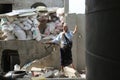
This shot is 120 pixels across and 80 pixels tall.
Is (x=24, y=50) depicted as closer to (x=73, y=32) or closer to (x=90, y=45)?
(x=73, y=32)

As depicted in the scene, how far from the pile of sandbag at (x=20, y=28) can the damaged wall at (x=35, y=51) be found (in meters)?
0.56

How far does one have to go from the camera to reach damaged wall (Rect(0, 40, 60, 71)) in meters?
10.2

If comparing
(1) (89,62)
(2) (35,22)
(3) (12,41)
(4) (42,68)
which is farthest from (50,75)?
(1) (89,62)

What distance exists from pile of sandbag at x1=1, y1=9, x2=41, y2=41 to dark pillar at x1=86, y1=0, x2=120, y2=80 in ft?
27.3

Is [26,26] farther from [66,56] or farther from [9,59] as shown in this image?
[66,56]

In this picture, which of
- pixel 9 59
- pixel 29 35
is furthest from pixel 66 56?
pixel 9 59

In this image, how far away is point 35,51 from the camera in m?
10.6

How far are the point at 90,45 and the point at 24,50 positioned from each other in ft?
25.0

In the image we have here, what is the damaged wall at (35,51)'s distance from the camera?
33.6ft

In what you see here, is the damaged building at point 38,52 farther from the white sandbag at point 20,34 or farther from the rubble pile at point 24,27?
the rubble pile at point 24,27

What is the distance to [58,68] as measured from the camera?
33.3 ft

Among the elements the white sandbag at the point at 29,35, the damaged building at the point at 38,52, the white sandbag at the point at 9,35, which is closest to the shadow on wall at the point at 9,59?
the damaged building at the point at 38,52

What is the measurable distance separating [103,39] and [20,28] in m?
9.08

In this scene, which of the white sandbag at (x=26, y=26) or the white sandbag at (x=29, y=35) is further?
the white sandbag at (x=26, y=26)
